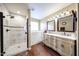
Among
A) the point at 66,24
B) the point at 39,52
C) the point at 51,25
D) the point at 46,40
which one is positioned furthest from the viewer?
the point at 46,40

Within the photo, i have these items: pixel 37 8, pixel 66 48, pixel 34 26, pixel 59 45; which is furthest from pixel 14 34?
pixel 66 48

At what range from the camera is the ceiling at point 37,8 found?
6.08 ft

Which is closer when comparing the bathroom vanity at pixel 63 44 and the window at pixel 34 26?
the bathroom vanity at pixel 63 44

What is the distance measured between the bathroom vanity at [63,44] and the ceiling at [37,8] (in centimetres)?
72

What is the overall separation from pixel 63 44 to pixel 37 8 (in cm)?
109

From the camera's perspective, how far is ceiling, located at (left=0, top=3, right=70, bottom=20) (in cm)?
185

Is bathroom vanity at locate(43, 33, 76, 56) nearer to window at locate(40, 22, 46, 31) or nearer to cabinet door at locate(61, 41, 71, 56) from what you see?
cabinet door at locate(61, 41, 71, 56)

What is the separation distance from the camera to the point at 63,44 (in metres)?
2.01

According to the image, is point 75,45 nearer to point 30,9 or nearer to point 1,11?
point 30,9

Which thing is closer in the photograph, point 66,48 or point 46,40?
point 66,48

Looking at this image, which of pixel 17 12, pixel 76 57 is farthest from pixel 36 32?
pixel 76 57

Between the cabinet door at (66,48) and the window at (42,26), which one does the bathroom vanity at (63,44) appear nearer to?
the cabinet door at (66,48)

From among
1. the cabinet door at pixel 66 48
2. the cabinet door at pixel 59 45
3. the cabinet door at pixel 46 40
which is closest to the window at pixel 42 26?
the cabinet door at pixel 46 40

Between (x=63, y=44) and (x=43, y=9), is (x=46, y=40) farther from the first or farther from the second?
(x=43, y=9)
